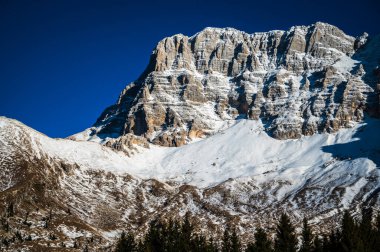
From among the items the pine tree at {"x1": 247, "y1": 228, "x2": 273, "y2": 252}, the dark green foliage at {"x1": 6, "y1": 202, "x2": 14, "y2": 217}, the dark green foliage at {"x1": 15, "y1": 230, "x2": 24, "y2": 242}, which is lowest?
the pine tree at {"x1": 247, "y1": 228, "x2": 273, "y2": 252}

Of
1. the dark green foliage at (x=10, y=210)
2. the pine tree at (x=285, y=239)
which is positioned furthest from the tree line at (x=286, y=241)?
the dark green foliage at (x=10, y=210)

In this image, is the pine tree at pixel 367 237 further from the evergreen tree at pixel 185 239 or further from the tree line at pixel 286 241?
the evergreen tree at pixel 185 239

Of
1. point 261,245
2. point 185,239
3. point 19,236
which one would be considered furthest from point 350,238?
point 19,236

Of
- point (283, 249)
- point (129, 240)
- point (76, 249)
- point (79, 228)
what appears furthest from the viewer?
point (79, 228)

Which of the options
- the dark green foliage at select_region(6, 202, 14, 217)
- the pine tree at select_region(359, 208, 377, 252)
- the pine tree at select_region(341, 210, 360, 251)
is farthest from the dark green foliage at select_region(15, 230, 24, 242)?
the pine tree at select_region(359, 208, 377, 252)

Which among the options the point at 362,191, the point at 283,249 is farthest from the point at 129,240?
the point at 362,191

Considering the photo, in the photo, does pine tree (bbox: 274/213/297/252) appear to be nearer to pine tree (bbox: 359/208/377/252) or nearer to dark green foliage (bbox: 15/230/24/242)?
pine tree (bbox: 359/208/377/252)

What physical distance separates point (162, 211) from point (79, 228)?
149ft

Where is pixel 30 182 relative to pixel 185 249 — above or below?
above

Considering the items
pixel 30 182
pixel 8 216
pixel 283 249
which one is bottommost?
pixel 283 249

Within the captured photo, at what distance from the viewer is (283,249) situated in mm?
92562

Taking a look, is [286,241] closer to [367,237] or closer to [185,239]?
[367,237]

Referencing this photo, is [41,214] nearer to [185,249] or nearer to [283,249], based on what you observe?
[185,249]

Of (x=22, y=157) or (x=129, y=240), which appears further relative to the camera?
(x=22, y=157)
